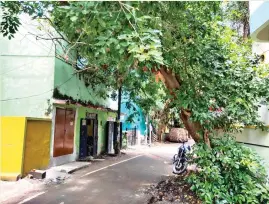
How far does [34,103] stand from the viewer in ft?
34.7

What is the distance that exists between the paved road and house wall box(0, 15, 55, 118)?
124 inches

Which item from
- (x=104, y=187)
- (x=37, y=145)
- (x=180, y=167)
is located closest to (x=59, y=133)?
(x=37, y=145)

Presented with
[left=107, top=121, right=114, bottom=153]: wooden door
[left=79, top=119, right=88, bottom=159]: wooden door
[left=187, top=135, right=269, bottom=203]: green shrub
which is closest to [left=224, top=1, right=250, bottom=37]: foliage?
[left=187, top=135, right=269, bottom=203]: green shrub

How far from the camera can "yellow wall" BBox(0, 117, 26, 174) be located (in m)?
8.68

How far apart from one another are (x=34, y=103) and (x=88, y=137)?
4495 mm

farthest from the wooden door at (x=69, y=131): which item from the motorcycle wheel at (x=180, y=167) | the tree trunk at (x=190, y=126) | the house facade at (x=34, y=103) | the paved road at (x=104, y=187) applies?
the tree trunk at (x=190, y=126)

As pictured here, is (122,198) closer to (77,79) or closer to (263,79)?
(263,79)

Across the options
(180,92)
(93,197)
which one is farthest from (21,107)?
(180,92)

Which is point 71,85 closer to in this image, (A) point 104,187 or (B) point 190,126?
(A) point 104,187

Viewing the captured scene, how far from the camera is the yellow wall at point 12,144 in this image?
868 centimetres

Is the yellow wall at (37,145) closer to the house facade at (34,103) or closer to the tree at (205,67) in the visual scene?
the house facade at (34,103)

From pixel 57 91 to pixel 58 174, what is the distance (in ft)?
10.4

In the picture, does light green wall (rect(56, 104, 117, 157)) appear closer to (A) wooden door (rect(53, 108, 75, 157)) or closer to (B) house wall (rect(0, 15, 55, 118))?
(A) wooden door (rect(53, 108, 75, 157))

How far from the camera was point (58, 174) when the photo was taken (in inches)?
375
